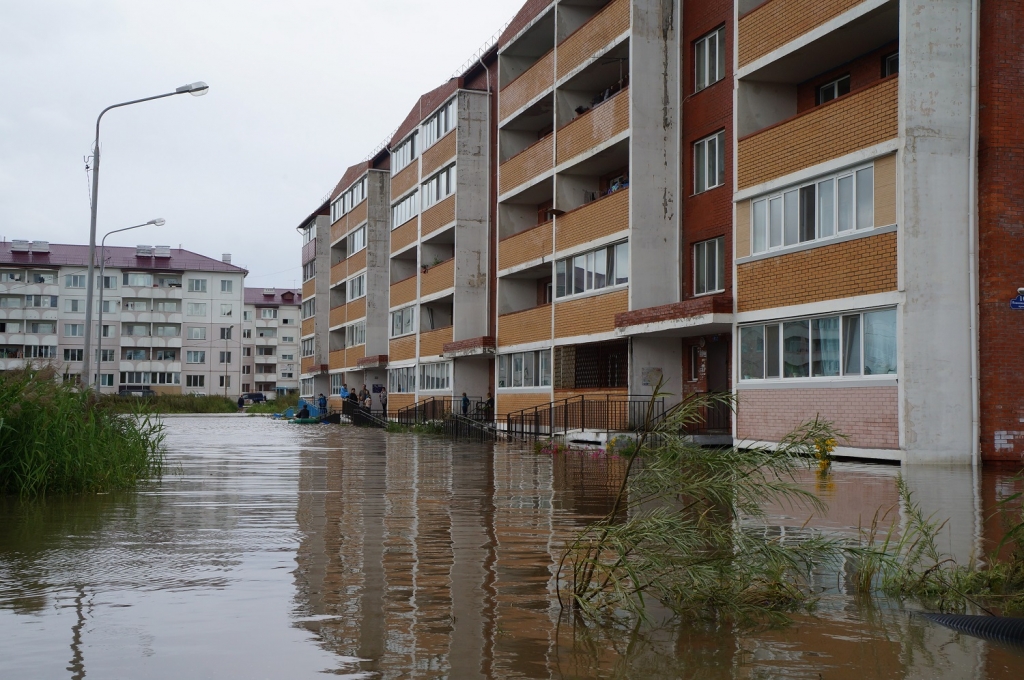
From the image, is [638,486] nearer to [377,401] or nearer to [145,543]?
[145,543]

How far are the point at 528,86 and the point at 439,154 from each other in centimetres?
1046

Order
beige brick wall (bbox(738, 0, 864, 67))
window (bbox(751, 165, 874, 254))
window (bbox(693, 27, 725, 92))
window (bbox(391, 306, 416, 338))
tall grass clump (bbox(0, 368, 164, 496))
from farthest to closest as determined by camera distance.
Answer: window (bbox(391, 306, 416, 338)) → window (bbox(693, 27, 725, 92)) → beige brick wall (bbox(738, 0, 864, 67)) → window (bbox(751, 165, 874, 254)) → tall grass clump (bbox(0, 368, 164, 496))

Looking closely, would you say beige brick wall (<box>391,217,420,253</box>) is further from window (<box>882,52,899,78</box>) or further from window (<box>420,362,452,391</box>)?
window (<box>882,52,899,78</box>)

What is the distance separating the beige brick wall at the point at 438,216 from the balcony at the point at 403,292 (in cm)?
296

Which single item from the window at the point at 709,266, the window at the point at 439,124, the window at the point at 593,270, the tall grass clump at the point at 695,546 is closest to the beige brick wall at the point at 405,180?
the window at the point at 439,124

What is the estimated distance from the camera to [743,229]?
22766mm

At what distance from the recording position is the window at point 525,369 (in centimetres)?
3356

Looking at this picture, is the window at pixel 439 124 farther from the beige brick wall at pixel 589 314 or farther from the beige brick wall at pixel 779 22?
the beige brick wall at pixel 779 22

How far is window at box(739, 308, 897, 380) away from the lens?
18.4 metres

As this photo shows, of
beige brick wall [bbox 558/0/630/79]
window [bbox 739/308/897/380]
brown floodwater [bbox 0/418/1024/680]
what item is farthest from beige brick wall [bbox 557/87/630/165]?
brown floodwater [bbox 0/418/1024/680]

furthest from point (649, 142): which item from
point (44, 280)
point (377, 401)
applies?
point (44, 280)

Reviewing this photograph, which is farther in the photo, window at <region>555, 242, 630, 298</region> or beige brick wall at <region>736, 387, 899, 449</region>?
window at <region>555, 242, 630, 298</region>

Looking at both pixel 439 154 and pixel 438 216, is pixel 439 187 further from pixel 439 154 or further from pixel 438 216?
pixel 439 154

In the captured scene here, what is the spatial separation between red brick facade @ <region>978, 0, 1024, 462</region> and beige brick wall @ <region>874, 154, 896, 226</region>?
1.44 m
